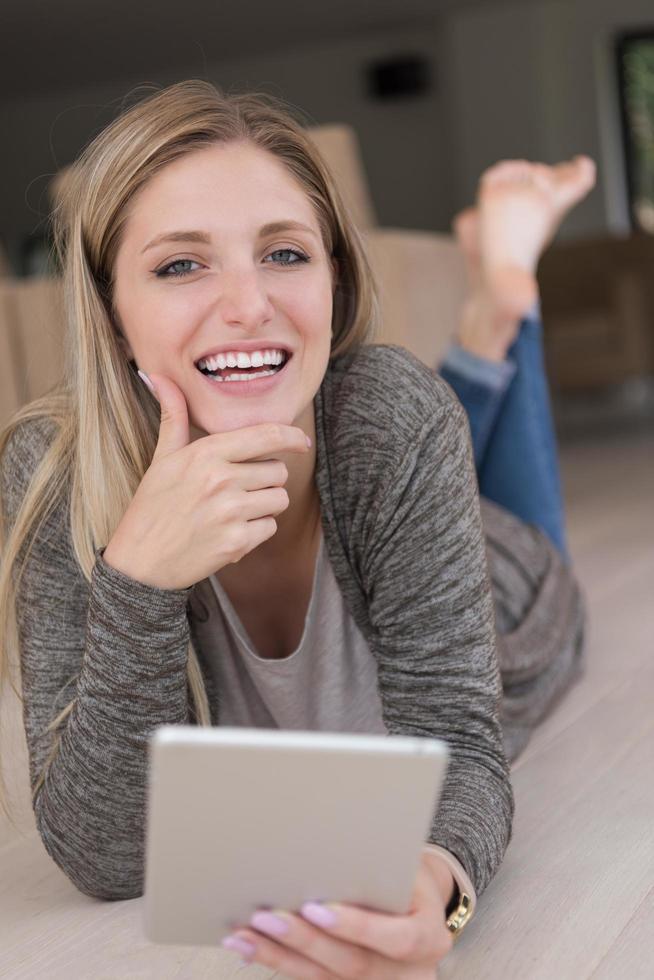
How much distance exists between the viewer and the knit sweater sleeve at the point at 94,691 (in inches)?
34.3

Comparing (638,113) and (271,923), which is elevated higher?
(638,113)

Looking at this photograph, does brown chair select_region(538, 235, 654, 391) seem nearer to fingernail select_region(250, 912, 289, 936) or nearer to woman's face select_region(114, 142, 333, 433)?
woman's face select_region(114, 142, 333, 433)

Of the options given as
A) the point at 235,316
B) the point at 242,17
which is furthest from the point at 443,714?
the point at 242,17

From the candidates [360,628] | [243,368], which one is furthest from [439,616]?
[243,368]

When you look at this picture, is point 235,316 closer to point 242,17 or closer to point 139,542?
point 139,542

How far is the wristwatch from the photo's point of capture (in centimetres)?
82

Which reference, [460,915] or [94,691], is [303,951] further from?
[94,691]

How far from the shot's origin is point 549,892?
0.97m

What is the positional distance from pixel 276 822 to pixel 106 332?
541 mm

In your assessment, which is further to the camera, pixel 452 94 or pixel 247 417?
pixel 452 94

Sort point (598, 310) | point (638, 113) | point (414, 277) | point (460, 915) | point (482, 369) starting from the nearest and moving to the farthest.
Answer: point (460, 915)
point (482, 369)
point (414, 277)
point (598, 310)
point (638, 113)

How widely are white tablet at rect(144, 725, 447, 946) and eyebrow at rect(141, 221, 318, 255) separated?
0.47 metres

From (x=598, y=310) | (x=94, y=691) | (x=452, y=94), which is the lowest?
(x=598, y=310)

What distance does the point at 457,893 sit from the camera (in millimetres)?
828
